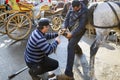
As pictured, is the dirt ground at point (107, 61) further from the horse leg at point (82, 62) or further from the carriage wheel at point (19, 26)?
the carriage wheel at point (19, 26)

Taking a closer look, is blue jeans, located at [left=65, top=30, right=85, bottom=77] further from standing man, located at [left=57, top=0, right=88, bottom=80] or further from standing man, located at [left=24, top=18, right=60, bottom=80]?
standing man, located at [left=24, top=18, right=60, bottom=80]

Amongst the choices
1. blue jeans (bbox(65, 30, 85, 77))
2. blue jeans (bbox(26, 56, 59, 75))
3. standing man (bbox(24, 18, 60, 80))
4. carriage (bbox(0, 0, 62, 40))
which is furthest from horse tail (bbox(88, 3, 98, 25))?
carriage (bbox(0, 0, 62, 40))

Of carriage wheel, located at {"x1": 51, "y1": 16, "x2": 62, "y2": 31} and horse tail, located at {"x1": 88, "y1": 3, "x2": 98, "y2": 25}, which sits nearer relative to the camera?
horse tail, located at {"x1": 88, "y1": 3, "x2": 98, "y2": 25}

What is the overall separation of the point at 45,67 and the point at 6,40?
5.41m

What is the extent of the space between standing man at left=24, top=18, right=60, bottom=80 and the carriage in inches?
193

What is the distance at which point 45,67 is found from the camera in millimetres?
5023

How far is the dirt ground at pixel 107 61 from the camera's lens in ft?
19.3

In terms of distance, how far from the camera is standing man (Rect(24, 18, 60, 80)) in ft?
15.1

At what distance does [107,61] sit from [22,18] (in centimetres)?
451

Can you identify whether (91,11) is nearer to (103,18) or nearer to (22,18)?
(103,18)

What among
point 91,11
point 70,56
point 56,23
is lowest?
point 56,23

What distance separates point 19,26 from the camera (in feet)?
33.3

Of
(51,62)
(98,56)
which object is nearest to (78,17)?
(51,62)

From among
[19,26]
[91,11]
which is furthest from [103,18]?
[19,26]
